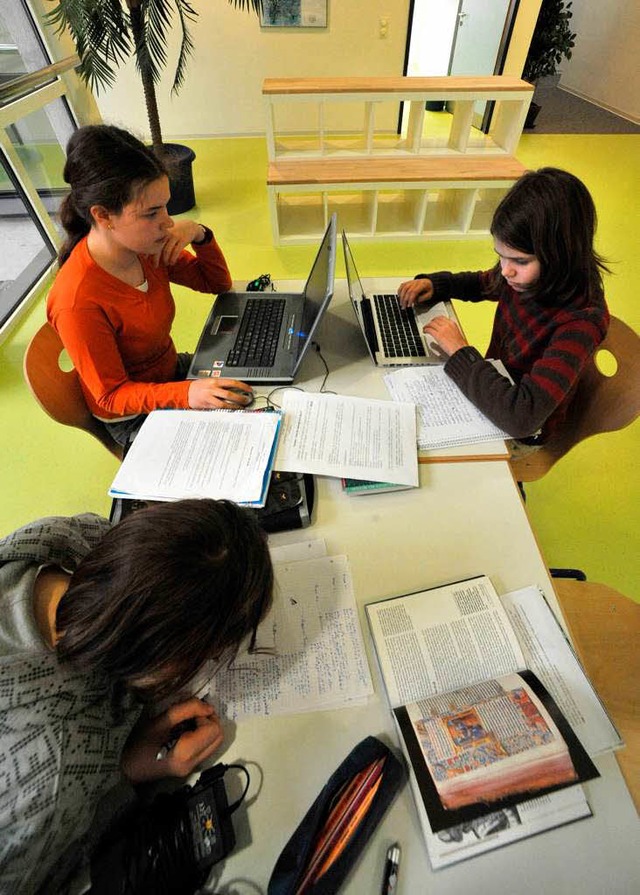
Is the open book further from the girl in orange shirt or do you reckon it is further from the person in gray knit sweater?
the girl in orange shirt

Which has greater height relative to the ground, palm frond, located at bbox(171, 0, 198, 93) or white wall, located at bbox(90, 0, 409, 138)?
palm frond, located at bbox(171, 0, 198, 93)

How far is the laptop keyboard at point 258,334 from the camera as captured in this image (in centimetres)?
113

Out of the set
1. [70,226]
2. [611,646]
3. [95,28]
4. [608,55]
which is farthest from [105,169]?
[608,55]

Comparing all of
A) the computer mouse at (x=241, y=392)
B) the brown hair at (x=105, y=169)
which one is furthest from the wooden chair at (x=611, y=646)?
the brown hair at (x=105, y=169)

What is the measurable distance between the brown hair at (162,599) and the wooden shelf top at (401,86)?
2.79m

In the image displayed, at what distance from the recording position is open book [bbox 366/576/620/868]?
0.51 m

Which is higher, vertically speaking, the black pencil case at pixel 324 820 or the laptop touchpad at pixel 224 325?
the black pencil case at pixel 324 820

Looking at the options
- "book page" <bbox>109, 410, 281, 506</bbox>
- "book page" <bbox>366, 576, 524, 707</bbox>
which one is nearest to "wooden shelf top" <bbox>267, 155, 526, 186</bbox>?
"book page" <bbox>109, 410, 281, 506</bbox>

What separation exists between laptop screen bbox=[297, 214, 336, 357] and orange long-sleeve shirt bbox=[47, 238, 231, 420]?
0.34m

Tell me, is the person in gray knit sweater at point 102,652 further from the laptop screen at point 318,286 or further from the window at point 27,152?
the window at point 27,152

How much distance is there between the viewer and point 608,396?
1045 mm

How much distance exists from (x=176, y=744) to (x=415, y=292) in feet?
3.92

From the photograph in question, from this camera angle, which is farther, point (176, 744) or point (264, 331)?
point (264, 331)

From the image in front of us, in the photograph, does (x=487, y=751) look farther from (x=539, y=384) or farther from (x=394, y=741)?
(x=539, y=384)
